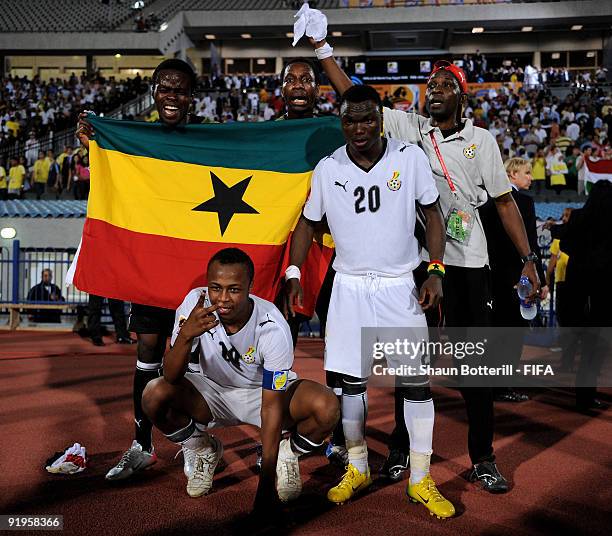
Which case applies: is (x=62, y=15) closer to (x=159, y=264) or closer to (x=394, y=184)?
(x=159, y=264)

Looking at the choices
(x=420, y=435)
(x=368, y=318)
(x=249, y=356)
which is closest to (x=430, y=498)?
(x=420, y=435)

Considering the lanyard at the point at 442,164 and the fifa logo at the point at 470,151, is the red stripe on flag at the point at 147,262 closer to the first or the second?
the lanyard at the point at 442,164

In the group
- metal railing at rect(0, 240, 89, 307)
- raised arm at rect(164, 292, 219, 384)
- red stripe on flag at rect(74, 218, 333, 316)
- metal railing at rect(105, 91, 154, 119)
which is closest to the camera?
raised arm at rect(164, 292, 219, 384)

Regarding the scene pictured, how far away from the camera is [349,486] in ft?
11.2

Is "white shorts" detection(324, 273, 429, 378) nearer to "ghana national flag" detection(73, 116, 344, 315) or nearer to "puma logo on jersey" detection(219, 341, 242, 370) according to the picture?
"puma logo on jersey" detection(219, 341, 242, 370)

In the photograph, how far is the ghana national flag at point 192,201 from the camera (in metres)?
4.33

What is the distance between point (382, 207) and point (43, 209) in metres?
15.6

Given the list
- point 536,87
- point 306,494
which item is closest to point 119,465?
point 306,494

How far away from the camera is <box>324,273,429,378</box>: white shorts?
3.38 meters

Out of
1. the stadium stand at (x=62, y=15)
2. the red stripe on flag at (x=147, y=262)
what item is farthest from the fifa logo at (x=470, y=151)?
the stadium stand at (x=62, y=15)

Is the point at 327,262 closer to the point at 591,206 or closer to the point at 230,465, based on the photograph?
the point at 230,465

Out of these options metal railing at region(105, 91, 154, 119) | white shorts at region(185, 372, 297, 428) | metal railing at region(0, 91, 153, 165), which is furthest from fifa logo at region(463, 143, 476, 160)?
metal railing at region(105, 91, 154, 119)

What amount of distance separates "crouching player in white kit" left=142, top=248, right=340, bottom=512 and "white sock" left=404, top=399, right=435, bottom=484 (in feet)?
1.22

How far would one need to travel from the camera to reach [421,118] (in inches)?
158
